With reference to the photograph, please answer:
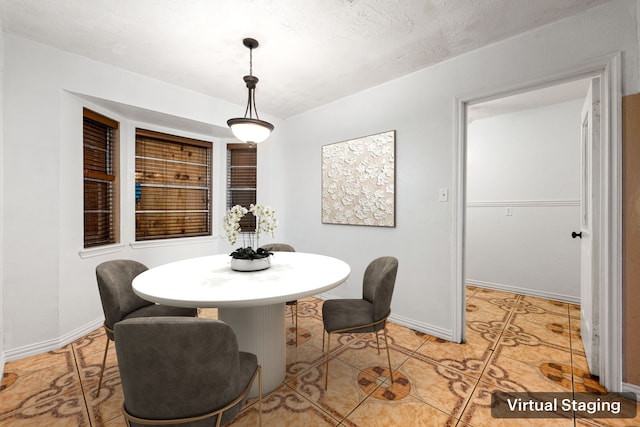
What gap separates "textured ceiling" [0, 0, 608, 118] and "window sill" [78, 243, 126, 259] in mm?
1797

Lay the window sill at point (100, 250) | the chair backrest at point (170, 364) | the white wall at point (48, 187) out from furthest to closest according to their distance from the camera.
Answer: the window sill at point (100, 250)
the white wall at point (48, 187)
the chair backrest at point (170, 364)

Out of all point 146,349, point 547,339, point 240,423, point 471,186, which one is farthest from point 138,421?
point 471,186

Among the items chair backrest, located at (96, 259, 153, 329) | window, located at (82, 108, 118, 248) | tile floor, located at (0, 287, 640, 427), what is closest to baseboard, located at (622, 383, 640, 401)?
tile floor, located at (0, 287, 640, 427)

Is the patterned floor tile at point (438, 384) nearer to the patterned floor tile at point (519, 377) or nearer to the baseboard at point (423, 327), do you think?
the patterned floor tile at point (519, 377)

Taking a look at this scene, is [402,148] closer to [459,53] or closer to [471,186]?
[459,53]

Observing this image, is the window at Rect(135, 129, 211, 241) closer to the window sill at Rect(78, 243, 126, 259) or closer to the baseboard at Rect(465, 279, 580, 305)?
the window sill at Rect(78, 243, 126, 259)

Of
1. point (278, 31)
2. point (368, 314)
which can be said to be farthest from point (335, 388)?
point (278, 31)

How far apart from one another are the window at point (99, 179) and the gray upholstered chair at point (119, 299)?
3.96 ft

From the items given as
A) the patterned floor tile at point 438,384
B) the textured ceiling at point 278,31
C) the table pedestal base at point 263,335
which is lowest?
the patterned floor tile at point 438,384

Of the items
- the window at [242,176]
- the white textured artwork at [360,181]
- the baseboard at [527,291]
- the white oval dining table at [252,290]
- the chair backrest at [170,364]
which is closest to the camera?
the chair backrest at [170,364]

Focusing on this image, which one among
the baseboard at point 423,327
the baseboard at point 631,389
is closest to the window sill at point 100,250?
the baseboard at point 423,327

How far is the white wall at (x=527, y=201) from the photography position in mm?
3490

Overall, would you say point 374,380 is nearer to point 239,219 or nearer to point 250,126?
point 239,219

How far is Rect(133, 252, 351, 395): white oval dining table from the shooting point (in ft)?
4.18
